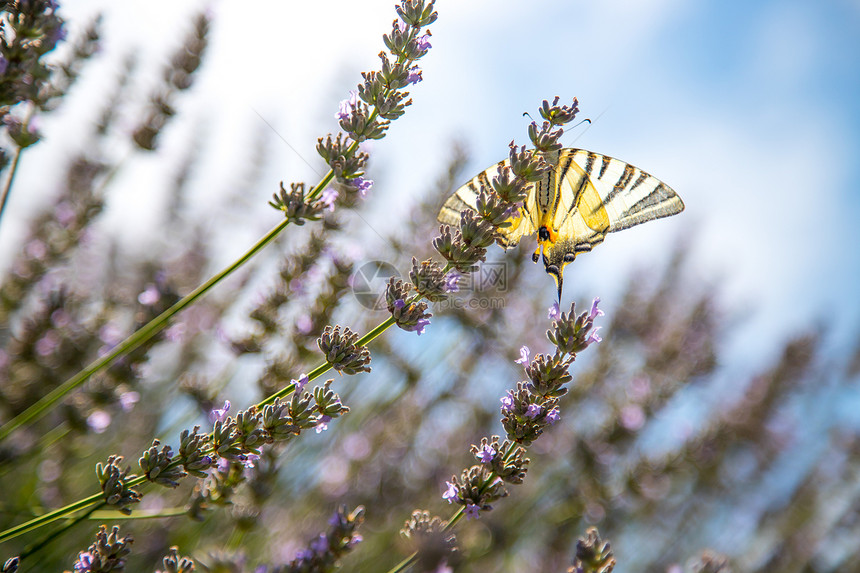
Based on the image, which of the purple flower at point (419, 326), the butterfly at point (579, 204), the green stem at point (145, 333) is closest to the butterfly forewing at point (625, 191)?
the butterfly at point (579, 204)

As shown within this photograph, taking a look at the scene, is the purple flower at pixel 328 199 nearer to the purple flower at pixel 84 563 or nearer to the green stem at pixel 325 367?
the green stem at pixel 325 367

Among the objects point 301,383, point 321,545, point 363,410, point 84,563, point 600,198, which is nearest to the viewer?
point 84,563

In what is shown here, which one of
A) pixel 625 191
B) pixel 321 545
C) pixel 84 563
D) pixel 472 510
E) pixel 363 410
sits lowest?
pixel 472 510

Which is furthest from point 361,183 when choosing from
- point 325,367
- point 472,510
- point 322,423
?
point 472,510

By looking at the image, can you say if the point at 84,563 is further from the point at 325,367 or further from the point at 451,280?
the point at 451,280

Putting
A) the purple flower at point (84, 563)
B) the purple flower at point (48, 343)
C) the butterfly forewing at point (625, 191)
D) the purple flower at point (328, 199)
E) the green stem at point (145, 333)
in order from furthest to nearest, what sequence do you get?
the purple flower at point (48, 343) < the butterfly forewing at point (625, 191) < the purple flower at point (328, 199) < the green stem at point (145, 333) < the purple flower at point (84, 563)

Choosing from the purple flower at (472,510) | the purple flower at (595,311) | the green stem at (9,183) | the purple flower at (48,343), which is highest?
the purple flower at (48,343)

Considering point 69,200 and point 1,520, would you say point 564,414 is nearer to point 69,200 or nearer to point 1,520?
point 1,520

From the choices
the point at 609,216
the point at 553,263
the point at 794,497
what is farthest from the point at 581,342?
the point at 794,497
